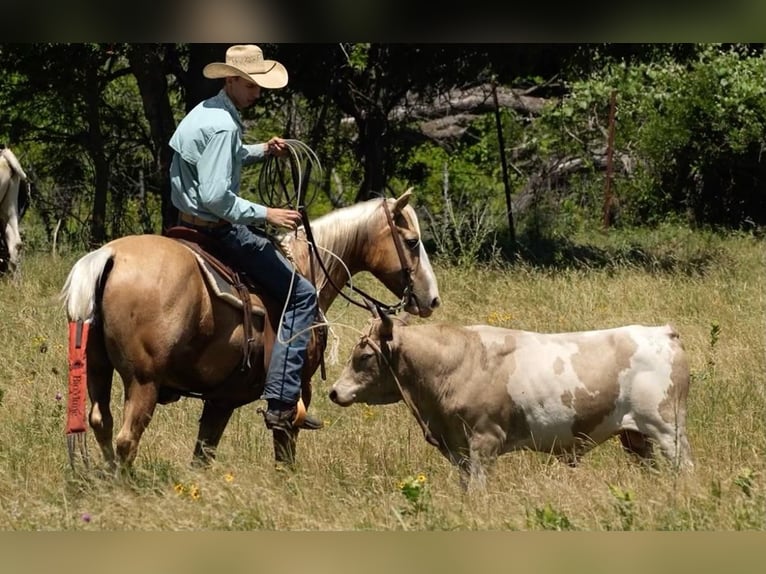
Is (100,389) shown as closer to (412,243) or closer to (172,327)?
(172,327)

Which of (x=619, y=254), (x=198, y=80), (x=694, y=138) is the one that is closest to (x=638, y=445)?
(x=619, y=254)

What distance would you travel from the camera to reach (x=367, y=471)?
7402 millimetres

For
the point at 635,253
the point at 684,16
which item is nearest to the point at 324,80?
the point at 635,253

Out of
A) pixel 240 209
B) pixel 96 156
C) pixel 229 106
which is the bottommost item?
pixel 96 156

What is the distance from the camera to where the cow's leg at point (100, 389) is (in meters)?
6.71

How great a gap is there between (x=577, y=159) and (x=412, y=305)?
16.3 m

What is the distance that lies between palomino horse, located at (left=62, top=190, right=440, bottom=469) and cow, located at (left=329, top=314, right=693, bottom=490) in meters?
0.50

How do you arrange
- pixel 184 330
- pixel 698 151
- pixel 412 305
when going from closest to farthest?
1. pixel 184 330
2. pixel 412 305
3. pixel 698 151

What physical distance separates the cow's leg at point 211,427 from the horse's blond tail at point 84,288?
51.4 inches

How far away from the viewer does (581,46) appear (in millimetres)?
17094

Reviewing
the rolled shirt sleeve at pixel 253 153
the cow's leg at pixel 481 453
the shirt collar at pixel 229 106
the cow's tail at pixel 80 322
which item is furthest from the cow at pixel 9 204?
the cow's leg at pixel 481 453

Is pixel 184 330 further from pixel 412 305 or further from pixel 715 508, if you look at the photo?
pixel 715 508

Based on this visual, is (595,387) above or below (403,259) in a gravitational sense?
below

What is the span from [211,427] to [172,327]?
46.9 inches
